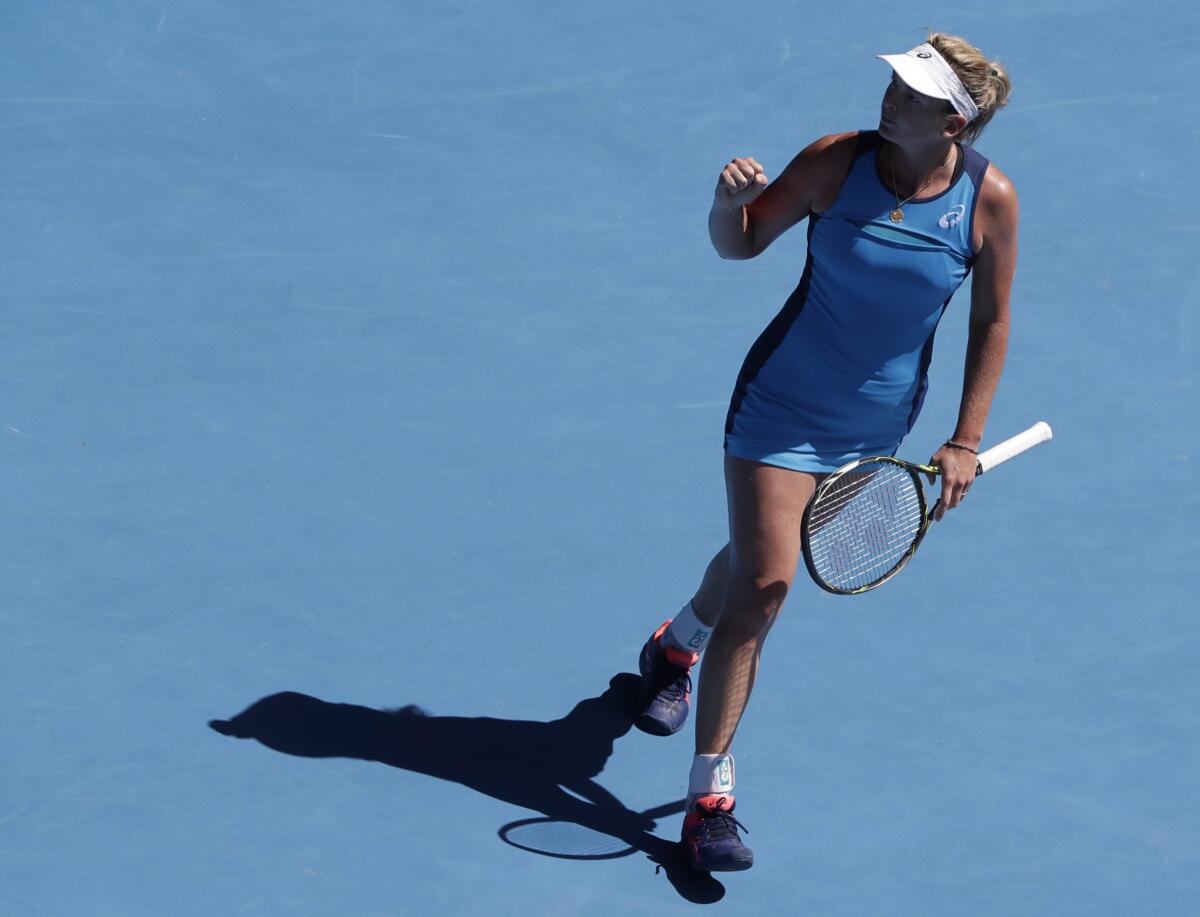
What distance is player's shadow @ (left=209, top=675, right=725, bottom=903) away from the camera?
479 centimetres

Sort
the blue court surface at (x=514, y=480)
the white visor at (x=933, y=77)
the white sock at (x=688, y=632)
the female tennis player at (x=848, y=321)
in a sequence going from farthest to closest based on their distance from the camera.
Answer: the white sock at (x=688, y=632) → the blue court surface at (x=514, y=480) → the female tennis player at (x=848, y=321) → the white visor at (x=933, y=77)

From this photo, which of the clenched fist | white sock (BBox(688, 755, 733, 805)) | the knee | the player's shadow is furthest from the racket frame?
the player's shadow

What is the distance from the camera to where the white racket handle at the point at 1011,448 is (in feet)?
14.4

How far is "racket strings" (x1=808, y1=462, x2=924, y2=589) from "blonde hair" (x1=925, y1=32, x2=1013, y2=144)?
0.88 metres

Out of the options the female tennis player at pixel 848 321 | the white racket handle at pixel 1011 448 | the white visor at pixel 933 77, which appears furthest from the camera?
the white racket handle at pixel 1011 448

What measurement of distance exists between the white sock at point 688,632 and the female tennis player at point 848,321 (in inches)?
15.3

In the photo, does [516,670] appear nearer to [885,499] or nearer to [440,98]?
[885,499]

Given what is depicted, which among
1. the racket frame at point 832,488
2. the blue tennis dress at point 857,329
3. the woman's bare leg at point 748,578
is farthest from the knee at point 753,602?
the blue tennis dress at point 857,329

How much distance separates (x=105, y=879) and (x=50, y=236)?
123 inches

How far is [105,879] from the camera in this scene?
4426 mm

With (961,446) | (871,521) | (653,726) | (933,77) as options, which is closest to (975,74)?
(933,77)

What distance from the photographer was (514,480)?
5.76 metres

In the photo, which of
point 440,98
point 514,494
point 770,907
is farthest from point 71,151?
point 770,907

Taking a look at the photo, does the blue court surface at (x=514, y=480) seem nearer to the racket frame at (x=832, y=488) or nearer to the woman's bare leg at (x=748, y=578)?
the woman's bare leg at (x=748, y=578)
